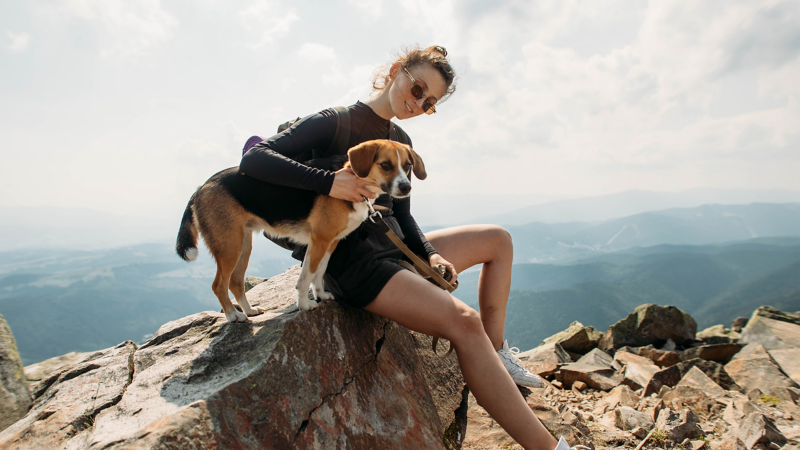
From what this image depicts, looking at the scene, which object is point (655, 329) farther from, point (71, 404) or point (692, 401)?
point (71, 404)

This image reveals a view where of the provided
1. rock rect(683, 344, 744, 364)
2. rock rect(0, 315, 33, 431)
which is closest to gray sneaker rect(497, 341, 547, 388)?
rock rect(0, 315, 33, 431)

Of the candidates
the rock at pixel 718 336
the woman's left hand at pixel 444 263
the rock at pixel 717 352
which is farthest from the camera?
the rock at pixel 718 336

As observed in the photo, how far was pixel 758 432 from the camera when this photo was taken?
130 inches

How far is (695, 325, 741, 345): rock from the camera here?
8.29 meters

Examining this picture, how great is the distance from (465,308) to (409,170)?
1.42 meters

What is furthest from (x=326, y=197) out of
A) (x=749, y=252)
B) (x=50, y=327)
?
(x=749, y=252)

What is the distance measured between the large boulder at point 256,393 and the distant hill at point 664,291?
8994 cm

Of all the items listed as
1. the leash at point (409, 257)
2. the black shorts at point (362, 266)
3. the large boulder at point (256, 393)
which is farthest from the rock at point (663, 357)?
the black shorts at point (362, 266)

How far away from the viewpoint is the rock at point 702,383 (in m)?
4.49

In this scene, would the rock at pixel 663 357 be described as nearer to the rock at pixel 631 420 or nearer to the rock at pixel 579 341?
the rock at pixel 579 341

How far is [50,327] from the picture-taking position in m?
166

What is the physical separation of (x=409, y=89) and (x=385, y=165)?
2.40 feet

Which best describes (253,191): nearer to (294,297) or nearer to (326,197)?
(326,197)

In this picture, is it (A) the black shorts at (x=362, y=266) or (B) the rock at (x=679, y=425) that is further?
(B) the rock at (x=679, y=425)
